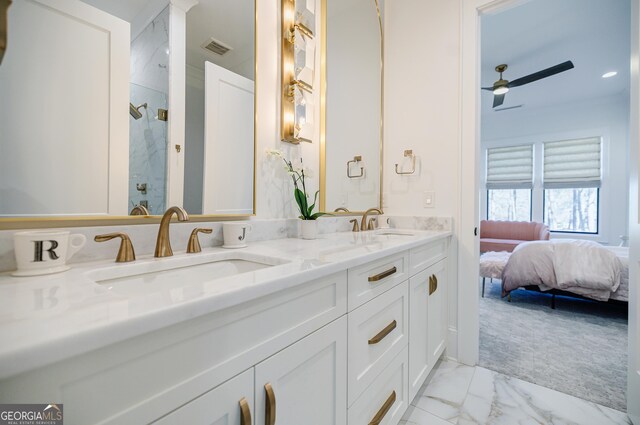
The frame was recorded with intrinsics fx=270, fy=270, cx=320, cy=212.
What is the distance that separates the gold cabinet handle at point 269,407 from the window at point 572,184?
6455 mm

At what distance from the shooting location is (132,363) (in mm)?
387

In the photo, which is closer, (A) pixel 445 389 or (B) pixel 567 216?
(A) pixel 445 389

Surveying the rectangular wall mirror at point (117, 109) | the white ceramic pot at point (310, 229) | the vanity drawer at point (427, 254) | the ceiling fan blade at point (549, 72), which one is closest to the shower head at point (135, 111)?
the rectangular wall mirror at point (117, 109)

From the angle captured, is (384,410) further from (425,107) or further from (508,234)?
(508,234)

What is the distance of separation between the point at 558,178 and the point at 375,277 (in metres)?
5.99

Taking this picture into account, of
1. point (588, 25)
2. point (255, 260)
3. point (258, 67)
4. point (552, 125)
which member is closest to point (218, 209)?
point (255, 260)

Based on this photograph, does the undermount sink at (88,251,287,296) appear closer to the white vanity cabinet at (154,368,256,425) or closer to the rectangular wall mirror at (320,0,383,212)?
the white vanity cabinet at (154,368,256,425)

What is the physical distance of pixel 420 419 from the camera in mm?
1306

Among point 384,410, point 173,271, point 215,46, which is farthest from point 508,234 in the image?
point 173,271

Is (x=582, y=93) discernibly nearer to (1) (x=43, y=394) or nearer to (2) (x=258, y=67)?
(2) (x=258, y=67)

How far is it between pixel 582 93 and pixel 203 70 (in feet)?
19.8

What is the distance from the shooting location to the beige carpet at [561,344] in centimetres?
160

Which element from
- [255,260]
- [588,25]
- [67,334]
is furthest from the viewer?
[588,25]

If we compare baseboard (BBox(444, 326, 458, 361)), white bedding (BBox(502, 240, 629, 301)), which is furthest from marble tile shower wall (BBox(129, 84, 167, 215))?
white bedding (BBox(502, 240, 629, 301))
